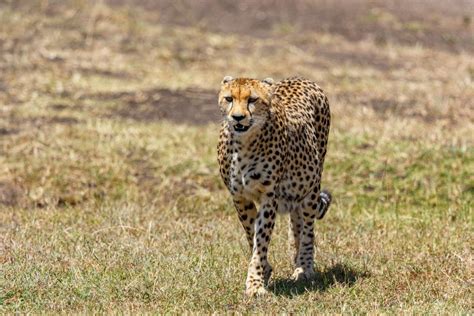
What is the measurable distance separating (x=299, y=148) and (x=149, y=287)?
1404 millimetres

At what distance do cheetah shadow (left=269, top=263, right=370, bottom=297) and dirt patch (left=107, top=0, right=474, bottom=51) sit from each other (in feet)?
44.6

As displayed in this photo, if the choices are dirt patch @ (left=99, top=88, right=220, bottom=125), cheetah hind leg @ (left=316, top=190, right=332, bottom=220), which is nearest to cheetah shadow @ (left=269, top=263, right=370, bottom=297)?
cheetah hind leg @ (left=316, top=190, right=332, bottom=220)

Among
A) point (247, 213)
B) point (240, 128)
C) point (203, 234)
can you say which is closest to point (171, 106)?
point (203, 234)

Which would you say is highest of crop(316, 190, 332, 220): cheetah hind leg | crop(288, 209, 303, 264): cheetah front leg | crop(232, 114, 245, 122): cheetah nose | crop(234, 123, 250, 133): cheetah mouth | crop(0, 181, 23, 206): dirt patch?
crop(232, 114, 245, 122): cheetah nose

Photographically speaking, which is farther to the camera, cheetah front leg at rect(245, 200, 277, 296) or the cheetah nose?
cheetah front leg at rect(245, 200, 277, 296)

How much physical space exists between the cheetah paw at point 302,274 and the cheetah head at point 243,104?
3.84 feet

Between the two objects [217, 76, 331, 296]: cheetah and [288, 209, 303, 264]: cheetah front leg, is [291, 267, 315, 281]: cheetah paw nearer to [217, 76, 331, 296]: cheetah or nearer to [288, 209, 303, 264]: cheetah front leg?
[217, 76, 331, 296]: cheetah

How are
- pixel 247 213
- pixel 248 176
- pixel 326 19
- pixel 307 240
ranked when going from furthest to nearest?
1. pixel 326 19
2. pixel 307 240
3. pixel 247 213
4. pixel 248 176

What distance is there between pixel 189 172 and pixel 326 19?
12286mm

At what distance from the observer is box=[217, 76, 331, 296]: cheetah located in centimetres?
657

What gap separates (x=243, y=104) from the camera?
21.2 ft

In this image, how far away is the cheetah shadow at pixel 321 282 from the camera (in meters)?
6.85

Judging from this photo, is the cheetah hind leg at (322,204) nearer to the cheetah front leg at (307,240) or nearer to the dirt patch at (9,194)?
the cheetah front leg at (307,240)

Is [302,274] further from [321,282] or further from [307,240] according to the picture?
[307,240]
